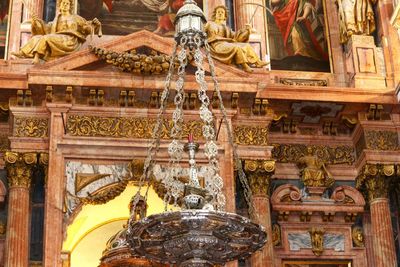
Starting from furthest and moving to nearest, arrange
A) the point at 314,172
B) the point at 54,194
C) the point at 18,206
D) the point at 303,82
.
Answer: the point at 303,82 → the point at 314,172 → the point at 18,206 → the point at 54,194

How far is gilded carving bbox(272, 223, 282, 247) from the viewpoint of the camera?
1875 centimetres

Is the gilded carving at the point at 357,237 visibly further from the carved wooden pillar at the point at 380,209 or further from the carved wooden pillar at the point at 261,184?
the carved wooden pillar at the point at 261,184

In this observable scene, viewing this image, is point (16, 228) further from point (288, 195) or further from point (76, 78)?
point (288, 195)

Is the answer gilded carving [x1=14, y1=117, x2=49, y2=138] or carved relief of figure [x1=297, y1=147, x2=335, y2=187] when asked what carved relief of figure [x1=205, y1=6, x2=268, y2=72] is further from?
gilded carving [x1=14, y1=117, x2=49, y2=138]

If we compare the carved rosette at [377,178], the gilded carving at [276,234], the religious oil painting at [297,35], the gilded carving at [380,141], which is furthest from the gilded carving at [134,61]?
the carved rosette at [377,178]

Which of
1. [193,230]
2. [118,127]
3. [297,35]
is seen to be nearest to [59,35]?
[118,127]

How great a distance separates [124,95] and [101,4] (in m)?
3.33

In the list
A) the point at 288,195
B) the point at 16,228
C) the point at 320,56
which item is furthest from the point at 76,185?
the point at 320,56

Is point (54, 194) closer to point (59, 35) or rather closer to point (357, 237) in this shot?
point (59, 35)

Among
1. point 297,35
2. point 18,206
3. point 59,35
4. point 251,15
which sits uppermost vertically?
point 251,15

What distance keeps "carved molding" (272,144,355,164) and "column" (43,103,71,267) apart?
172 inches

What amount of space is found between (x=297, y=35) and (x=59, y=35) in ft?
17.6

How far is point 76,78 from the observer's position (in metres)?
17.8

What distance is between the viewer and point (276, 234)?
61.8 ft
